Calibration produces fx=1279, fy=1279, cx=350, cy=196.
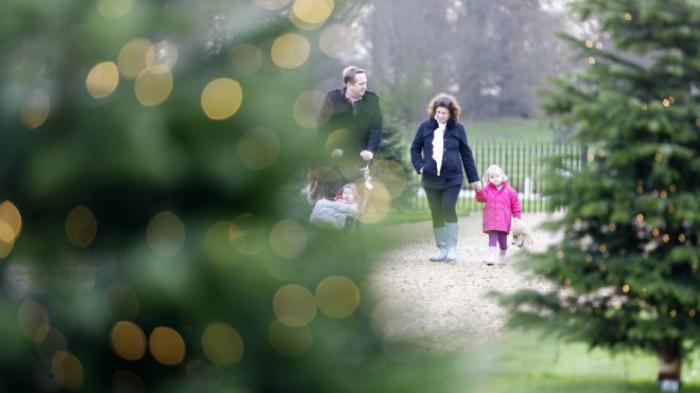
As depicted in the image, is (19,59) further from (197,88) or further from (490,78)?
(490,78)

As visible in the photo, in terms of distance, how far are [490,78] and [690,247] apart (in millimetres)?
62341

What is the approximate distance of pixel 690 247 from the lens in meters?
5.90

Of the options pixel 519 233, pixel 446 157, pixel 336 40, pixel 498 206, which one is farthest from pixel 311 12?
pixel 519 233

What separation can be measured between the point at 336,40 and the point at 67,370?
30 cm

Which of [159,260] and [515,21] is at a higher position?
[515,21]

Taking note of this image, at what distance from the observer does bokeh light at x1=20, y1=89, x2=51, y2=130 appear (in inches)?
34.9

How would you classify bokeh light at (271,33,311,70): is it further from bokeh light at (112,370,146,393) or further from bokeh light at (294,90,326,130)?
bokeh light at (112,370,146,393)

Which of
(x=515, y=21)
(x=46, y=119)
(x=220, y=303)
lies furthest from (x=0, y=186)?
(x=515, y=21)

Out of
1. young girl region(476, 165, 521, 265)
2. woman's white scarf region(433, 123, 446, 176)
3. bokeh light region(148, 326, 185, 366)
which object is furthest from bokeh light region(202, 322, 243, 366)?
young girl region(476, 165, 521, 265)


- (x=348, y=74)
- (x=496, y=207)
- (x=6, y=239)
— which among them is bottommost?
(x=496, y=207)

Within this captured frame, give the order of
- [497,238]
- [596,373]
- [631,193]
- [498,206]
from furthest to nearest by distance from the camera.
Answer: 1. [497,238]
2. [498,206]
3. [596,373]
4. [631,193]

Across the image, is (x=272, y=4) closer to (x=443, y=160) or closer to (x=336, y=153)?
(x=336, y=153)

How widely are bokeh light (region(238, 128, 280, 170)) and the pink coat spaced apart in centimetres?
1318

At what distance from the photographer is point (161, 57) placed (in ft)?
2.90
